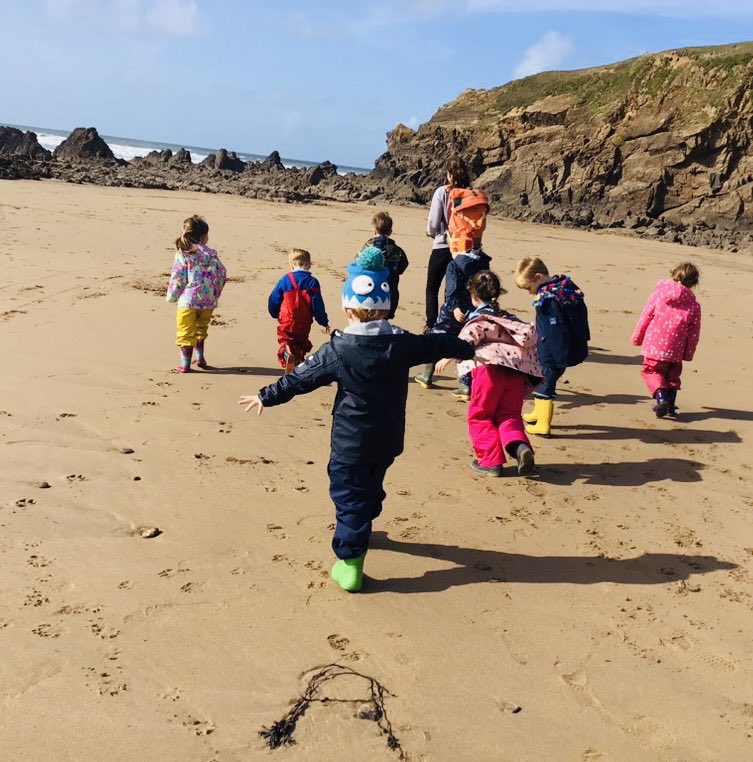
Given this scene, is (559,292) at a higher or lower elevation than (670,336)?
higher

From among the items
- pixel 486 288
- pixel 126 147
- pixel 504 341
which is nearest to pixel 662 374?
pixel 504 341

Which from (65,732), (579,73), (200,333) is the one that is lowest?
(65,732)

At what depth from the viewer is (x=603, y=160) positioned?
27.8 m

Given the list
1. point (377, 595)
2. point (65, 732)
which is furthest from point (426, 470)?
point (65, 732)

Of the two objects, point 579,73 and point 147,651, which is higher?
point 579,73

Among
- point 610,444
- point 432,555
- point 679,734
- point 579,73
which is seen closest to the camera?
point 679,734

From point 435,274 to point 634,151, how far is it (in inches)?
891

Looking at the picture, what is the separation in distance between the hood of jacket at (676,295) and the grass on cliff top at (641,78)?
23.1 meters

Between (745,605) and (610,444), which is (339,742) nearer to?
(745,605)

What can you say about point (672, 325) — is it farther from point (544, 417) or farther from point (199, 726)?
point (199, 726)

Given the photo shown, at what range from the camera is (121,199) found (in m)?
20.0

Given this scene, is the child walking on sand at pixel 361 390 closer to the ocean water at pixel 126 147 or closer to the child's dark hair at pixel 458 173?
the child's dark hair at pixel 458 173

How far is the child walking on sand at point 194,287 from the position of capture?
694cm

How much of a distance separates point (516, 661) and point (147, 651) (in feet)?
4.80
